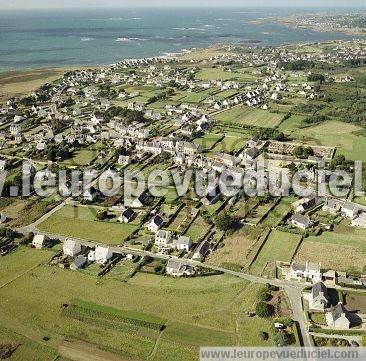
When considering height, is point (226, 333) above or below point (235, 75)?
below

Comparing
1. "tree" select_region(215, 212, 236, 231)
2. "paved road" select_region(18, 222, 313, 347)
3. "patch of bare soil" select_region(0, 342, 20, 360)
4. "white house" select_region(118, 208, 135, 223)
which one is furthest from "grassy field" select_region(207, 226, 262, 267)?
"patch of bare soil" select_region(0, 342, 20, 360)

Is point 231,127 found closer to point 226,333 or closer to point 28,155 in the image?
point 28,155

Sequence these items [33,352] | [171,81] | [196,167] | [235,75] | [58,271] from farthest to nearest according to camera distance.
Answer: [235,75] → [171,81] → [196,167] → [58,271] → [33,352]

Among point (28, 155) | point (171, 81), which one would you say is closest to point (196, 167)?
point (28, 155)

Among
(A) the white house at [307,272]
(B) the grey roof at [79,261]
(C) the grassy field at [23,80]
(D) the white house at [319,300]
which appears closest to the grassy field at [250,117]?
(A) the white house at [307,272]

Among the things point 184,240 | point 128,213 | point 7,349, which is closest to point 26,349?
point 7,349

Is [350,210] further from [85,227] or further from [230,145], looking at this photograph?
[85,227]

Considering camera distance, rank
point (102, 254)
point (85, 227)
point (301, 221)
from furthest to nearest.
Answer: point (85, 227) → point (301, 221) → point (102, 254)
